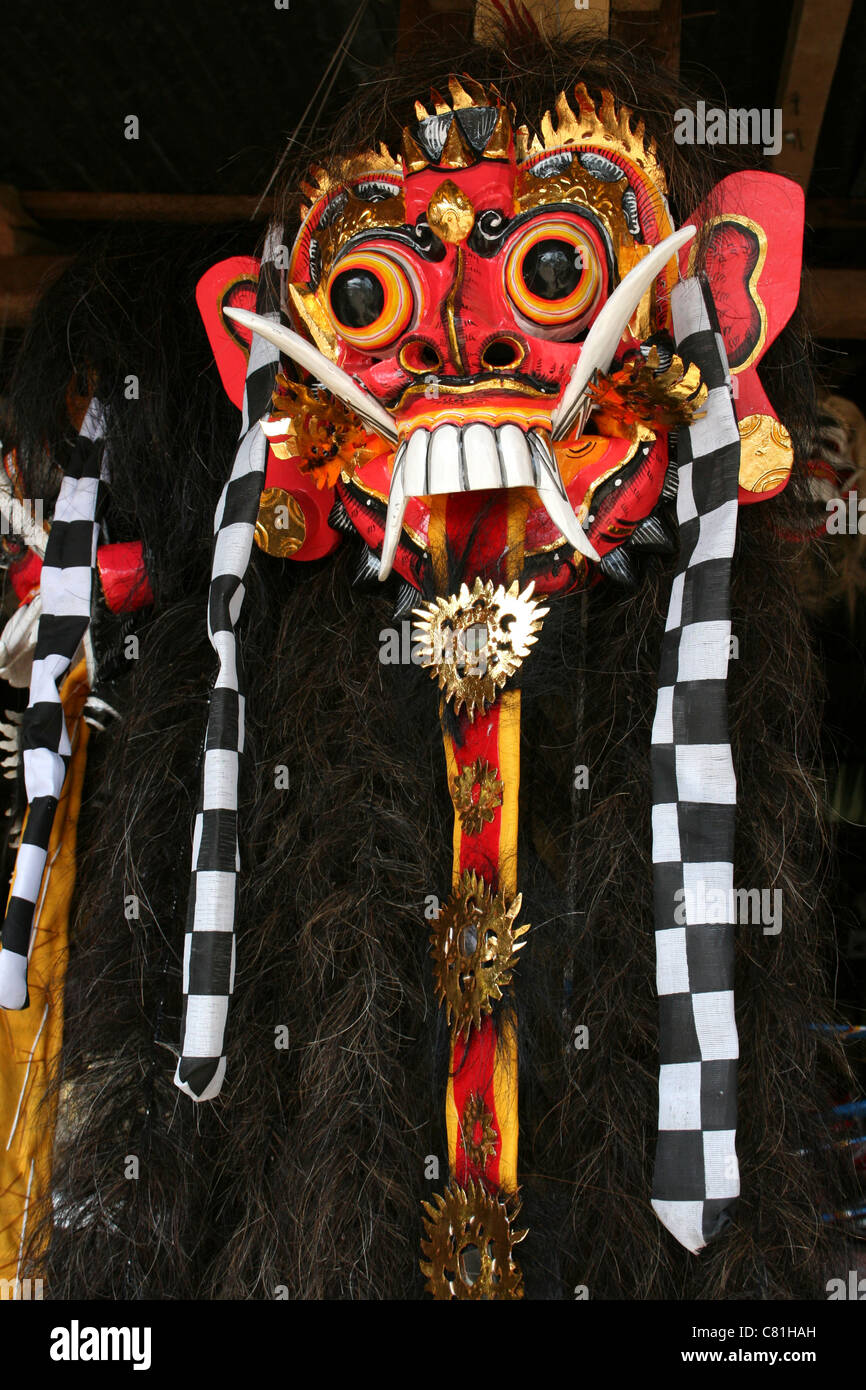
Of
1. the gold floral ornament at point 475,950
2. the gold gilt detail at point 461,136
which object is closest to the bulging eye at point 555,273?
the gold gilt detail at point 461,136

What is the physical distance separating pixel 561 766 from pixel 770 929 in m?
0.26

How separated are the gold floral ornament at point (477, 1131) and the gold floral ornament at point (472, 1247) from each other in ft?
0.08

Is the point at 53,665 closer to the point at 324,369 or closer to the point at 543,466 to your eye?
the point at 324,369

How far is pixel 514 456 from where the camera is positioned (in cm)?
123

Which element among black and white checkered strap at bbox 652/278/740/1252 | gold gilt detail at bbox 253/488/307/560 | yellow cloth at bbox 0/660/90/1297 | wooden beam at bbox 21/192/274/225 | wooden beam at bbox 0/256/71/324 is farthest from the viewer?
wooden beam at bbox 0/256/71/324

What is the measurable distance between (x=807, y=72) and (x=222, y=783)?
3.96 feet

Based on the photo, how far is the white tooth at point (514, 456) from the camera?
1222 millimetres

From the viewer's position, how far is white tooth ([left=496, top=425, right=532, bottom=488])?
4.01 feet

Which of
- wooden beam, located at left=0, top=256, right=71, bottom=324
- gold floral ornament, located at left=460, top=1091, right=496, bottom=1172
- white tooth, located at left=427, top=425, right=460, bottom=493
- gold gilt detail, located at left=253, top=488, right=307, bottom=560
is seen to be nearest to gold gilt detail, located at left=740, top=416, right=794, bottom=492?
white tooth, located at left=427, top=425, right=460, bottom=493

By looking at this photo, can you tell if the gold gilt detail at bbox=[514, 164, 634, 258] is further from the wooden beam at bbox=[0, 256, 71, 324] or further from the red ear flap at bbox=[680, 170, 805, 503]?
the wooden beam at bbox=[0, 256, 71, 324]

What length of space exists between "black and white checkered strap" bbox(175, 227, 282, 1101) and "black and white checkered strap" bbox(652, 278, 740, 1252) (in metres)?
0.40

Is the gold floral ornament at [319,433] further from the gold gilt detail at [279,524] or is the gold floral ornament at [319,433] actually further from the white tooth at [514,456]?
the white tooth at [514,456]

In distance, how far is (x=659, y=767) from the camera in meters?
1.21

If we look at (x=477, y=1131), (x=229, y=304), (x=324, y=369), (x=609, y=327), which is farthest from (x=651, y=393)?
(x=477, y=1131)
